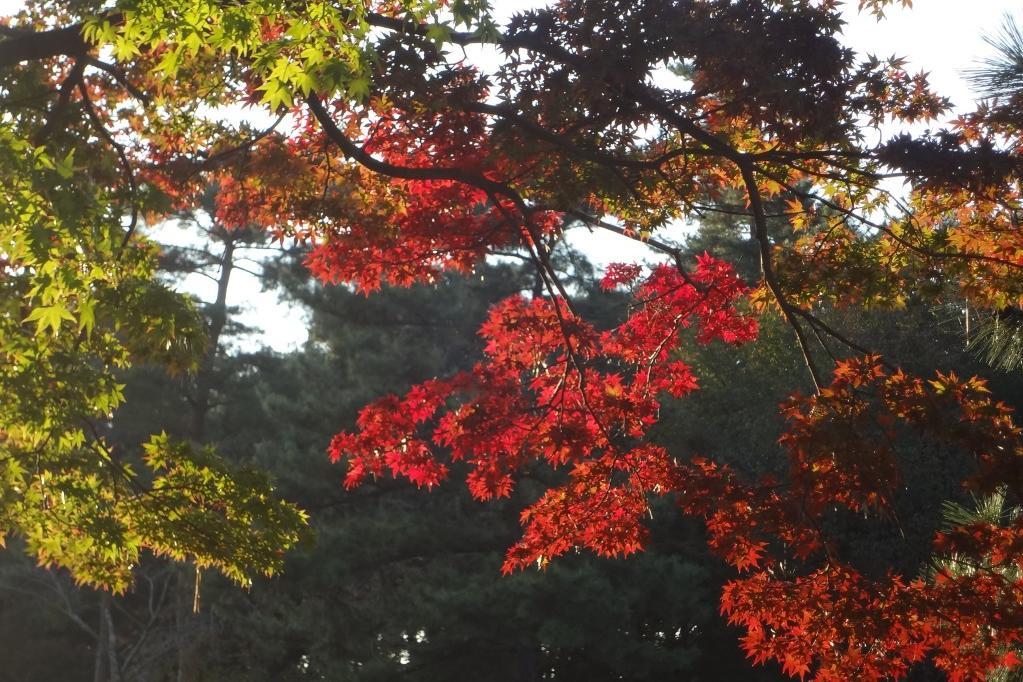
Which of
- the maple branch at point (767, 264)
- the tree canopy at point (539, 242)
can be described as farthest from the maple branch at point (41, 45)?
the maple branch at point (767, 264)

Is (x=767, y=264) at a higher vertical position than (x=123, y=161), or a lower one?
lower

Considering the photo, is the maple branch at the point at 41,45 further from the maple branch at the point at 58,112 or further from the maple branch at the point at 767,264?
the maple branch at the point at 767,264

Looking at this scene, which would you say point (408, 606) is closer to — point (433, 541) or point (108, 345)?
point (433, 541)

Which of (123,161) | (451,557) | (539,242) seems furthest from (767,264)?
(451,557)

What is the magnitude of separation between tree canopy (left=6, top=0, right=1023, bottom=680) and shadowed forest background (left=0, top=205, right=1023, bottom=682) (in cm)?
665

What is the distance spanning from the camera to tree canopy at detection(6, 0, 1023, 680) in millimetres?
5160

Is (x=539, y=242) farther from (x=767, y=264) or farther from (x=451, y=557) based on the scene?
(x=451, y=557)

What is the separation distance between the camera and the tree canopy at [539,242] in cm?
516

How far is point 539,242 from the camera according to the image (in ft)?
21.2

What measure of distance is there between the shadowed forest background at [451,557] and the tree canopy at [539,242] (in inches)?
262

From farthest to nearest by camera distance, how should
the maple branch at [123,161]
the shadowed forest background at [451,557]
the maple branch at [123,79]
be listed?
the shadowed forest background at [451,557]
the maple branch at [123,79]
the maple branch at [123,161]

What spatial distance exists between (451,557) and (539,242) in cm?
998

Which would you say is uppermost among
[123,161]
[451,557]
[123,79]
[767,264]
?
[123,79]

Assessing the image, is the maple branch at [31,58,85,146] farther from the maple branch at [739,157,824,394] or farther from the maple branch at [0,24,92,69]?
the maple branch at [739,157,824,394]
